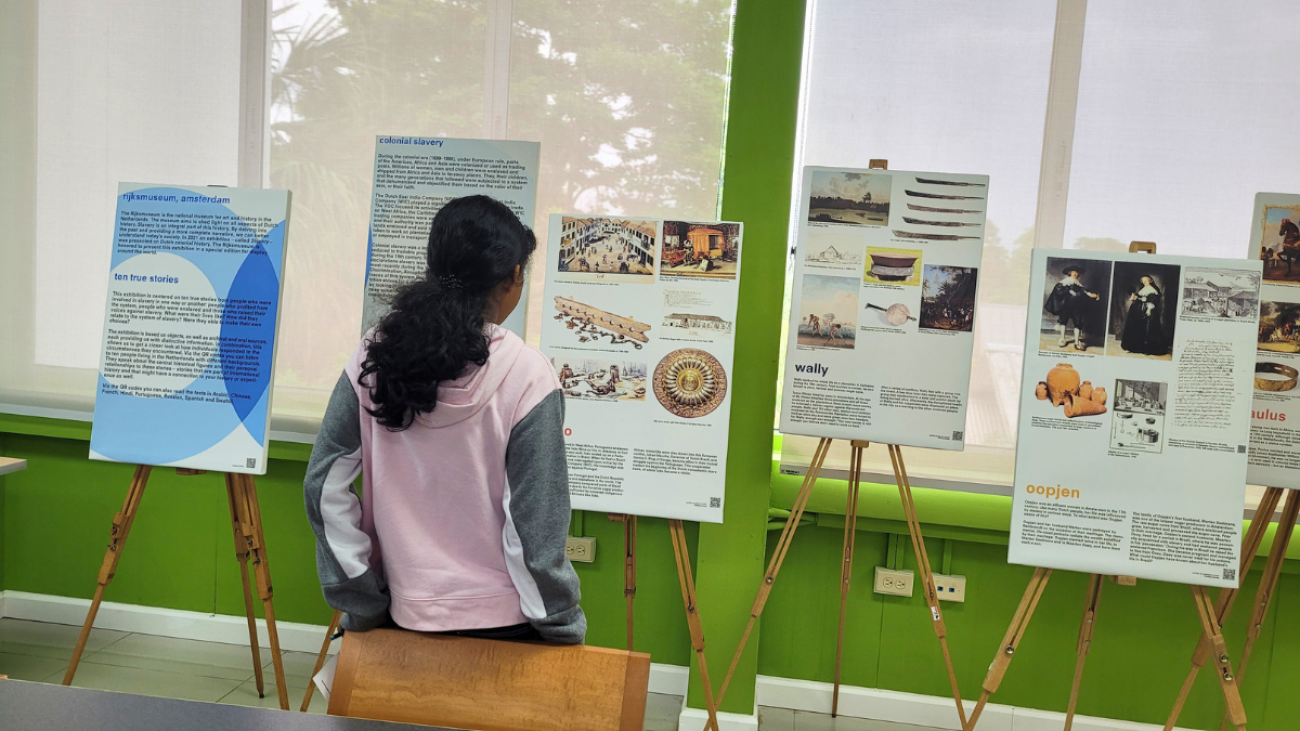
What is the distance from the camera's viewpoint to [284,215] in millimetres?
2461

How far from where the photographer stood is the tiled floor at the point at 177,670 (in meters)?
2.86

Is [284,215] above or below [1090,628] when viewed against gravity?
above

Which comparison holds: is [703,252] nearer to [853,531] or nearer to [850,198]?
[850,198]

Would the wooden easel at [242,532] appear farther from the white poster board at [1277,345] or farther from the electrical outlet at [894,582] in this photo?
the white poster board at [1277,345]

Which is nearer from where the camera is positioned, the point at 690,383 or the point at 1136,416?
the point at 1136,416

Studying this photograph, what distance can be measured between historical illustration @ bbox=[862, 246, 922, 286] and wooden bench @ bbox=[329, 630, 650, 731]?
5.27ft

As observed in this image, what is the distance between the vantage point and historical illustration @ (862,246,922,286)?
251 cm

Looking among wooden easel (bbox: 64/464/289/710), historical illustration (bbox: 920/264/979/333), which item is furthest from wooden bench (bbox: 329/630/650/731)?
historical illustration (bbox: 920/264/979/333)

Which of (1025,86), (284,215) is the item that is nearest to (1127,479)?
(1025,86)

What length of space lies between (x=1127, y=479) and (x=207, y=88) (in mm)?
3570

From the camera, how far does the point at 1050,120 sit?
286 centimetres

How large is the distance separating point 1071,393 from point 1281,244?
2.76 ft

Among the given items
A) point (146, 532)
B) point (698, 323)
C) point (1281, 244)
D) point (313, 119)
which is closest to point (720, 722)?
point (698, 323)

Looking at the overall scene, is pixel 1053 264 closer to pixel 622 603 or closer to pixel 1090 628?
pixel 1090 628
